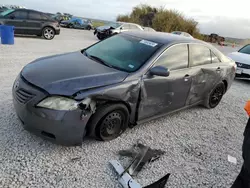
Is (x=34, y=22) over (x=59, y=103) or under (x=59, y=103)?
under

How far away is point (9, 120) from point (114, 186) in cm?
202

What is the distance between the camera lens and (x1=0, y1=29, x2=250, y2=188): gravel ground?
97.7 inches

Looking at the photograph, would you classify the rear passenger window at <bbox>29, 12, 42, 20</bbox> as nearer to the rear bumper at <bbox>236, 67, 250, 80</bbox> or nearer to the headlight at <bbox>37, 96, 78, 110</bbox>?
the rear bumper at <bbox>236, 67, 250, 80</bbox>

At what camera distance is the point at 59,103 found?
2604mm

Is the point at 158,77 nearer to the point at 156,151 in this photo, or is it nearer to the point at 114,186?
the point at 156,151

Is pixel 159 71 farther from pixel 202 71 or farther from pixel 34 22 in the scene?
pixel 34 22

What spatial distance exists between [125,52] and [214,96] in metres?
2.52

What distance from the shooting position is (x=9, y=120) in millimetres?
3391

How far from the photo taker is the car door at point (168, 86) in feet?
11.0

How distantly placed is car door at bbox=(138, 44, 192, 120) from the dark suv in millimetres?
10778

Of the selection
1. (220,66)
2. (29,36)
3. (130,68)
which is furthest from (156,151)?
(29,36)

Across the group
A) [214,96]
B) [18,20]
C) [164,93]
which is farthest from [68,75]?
[18,20]

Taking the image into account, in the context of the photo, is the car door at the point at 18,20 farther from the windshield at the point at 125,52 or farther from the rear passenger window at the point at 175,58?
the rear passenger window at the point at 175,58

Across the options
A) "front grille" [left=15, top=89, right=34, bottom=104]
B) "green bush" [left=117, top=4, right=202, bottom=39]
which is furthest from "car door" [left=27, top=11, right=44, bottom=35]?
"green bush" [left=117, top=4, right=202, bottom=39]
